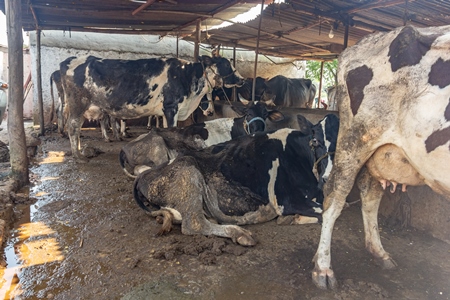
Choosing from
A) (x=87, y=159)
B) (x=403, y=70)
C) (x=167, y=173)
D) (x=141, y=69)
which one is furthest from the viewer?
(x=141, y=69)

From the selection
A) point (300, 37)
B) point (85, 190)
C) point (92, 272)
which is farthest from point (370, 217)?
point (300, 37)

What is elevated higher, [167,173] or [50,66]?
[50,66]

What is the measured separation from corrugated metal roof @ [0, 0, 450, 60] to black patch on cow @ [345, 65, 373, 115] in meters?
2.69

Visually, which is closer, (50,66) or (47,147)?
(47,147)

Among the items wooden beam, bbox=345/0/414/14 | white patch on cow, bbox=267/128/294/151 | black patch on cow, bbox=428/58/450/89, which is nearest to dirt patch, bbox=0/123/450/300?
white patch on cow, bbox=267/128/294/151

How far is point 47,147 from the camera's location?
29.6 ft

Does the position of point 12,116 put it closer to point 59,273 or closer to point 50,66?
point 59,273

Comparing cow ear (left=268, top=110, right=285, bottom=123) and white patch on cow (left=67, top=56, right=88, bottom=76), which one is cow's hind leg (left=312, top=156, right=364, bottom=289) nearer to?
cow ear (left=268, top=110, right=285, bottom=123)

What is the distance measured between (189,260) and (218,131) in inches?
131

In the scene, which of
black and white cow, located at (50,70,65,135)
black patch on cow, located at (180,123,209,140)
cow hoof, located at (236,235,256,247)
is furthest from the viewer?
black and white cow, located at (50,70,65,135)

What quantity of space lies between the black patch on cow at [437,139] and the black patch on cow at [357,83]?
0.66m

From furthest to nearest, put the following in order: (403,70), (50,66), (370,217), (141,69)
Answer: (50,66) → (141,69) → (370,217) → (403,70)

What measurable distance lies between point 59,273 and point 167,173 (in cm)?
160

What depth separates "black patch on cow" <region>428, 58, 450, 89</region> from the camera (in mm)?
2562
